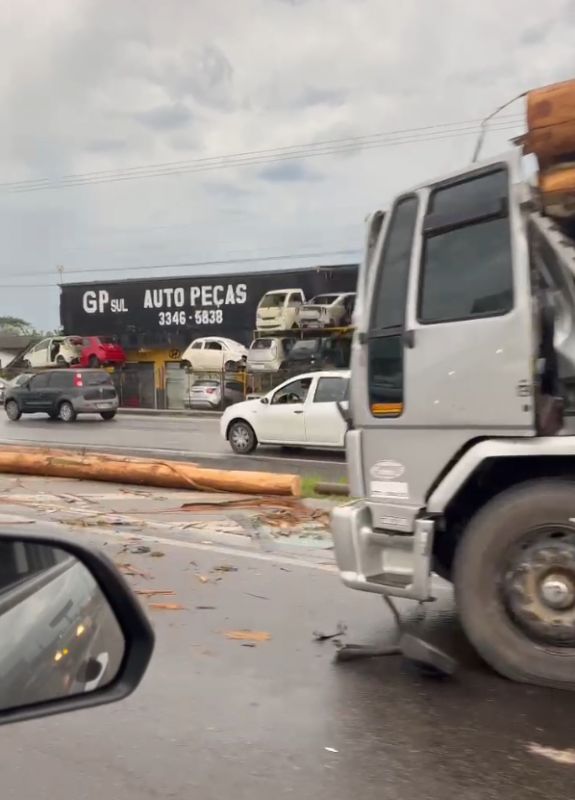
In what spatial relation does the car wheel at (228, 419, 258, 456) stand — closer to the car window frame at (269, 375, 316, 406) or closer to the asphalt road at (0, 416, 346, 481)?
the asphalt road at (0, 416, 346, 481)

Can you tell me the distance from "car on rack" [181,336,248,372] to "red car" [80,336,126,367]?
3.85 metres

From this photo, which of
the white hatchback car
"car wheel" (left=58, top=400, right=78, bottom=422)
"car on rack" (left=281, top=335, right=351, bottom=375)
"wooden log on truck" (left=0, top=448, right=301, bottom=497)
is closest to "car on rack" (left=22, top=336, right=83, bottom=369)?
"car wheel" (left=58, top=400, right=78, bottom=422)

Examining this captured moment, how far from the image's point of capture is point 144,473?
37.8 feet

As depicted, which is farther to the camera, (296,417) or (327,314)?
(327,314)

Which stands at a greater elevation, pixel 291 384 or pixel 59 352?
pixel 59 352

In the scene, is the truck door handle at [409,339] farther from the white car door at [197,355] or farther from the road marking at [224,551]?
the white car door at [197,355]

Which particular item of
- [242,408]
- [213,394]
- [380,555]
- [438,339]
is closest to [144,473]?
[242,408]

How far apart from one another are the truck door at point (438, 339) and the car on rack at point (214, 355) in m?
29.3

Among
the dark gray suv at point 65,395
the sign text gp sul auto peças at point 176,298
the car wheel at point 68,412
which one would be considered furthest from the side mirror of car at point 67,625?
the sign text gp sul auto peças at point 176,298

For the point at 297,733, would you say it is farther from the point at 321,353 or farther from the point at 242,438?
the point at 321,353

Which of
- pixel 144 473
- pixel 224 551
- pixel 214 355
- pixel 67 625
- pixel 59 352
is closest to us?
pixel 67 625

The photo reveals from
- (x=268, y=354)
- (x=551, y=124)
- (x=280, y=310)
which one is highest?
(x=280, y=310)

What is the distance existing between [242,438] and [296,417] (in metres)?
1.49

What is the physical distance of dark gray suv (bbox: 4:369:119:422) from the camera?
2691cm
